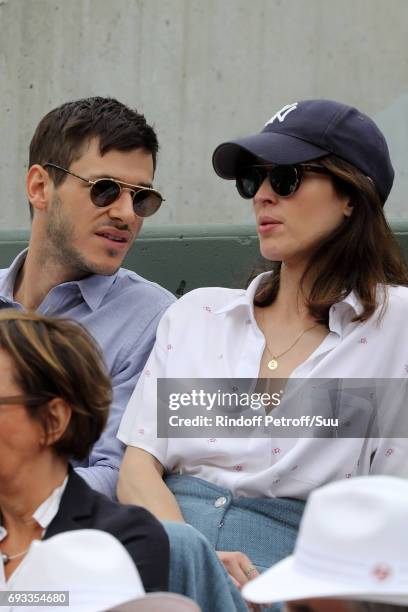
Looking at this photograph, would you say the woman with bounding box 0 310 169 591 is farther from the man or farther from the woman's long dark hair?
the man

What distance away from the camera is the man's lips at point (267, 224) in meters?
3.23

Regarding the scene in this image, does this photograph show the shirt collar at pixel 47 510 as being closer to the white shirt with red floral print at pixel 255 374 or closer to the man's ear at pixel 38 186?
the white shirt with red floral print at pixel 255 374

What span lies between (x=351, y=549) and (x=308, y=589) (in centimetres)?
7

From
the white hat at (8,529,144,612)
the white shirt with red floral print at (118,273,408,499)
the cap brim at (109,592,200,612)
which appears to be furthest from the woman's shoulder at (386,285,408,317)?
the white hat at (8,529,144,612)

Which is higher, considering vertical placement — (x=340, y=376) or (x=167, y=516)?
(x=340, y=376)

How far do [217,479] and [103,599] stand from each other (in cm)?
126

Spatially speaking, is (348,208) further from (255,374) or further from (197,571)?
(197,571)

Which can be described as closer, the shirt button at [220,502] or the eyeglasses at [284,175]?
the shirt button at [220,502]

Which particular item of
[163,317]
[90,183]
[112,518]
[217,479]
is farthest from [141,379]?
[112,518]

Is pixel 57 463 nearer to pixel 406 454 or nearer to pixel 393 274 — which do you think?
pixel 406 454

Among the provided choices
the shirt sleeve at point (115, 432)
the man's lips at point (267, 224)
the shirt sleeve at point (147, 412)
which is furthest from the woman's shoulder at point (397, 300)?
the shirt sleeve at point (115, 432)

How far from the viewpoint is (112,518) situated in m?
2.29

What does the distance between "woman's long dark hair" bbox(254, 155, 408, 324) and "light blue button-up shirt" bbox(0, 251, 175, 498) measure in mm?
566

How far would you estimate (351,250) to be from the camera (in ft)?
10.6
